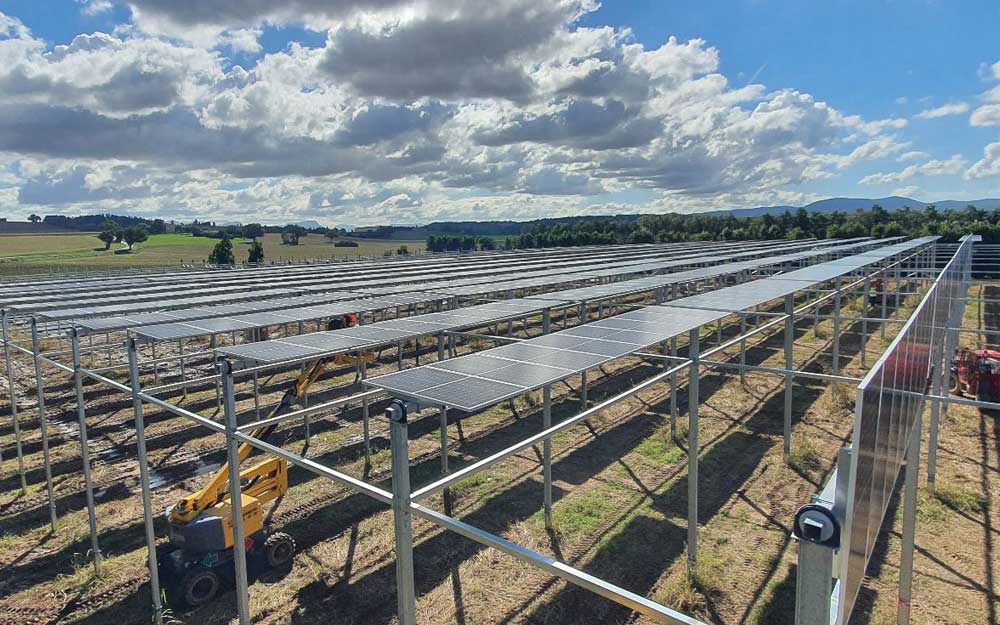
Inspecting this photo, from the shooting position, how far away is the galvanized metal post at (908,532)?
20.3ft

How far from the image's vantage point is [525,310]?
13.6 metres

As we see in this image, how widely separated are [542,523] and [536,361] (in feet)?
14.8

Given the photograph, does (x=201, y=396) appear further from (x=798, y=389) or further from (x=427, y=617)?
(x=798, y=389)

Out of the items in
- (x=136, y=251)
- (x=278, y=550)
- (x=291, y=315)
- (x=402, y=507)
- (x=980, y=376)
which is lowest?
(x=278, y=550)

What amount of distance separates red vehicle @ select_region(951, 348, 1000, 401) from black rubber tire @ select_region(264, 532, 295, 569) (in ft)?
56.7

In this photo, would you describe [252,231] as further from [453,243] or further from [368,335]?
[368,335]

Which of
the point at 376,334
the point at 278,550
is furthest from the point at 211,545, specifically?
the point at 376,334

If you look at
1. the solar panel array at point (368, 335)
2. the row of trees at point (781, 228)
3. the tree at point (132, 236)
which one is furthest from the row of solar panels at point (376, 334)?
the tree at point (132, 236)

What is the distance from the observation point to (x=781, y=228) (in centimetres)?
7569

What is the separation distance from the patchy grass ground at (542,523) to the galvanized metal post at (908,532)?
1829mm

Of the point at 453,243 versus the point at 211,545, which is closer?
the point at 211,545

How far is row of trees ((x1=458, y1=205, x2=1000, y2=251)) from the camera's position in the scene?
208ft

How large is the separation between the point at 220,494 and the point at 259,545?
1.09m

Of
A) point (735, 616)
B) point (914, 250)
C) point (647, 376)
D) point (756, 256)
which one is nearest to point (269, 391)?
point (647, 376)
